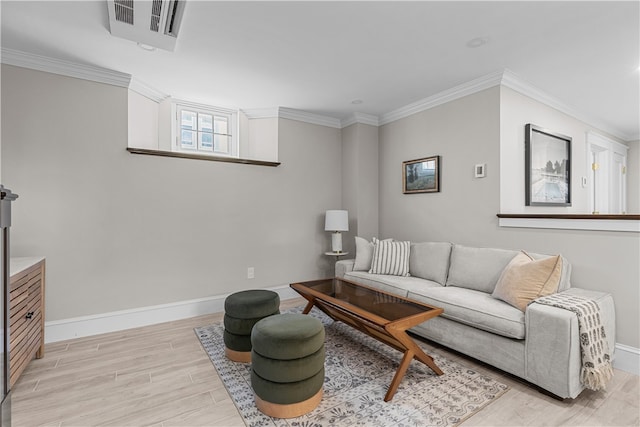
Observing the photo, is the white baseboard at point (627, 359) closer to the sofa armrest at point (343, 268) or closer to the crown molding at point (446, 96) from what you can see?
the sofa armrest at point (343, 268)

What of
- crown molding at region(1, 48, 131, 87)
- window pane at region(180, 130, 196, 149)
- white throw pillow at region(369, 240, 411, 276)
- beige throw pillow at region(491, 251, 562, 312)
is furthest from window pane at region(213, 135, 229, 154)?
beige throw pillow at region(491, 251, 562, 312)

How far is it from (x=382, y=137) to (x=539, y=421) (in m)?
3.46

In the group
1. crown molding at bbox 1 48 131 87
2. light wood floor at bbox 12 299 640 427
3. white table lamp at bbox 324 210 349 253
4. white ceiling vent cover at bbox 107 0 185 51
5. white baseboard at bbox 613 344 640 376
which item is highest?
white ceiling vent cover at bbox 107 0 185 51

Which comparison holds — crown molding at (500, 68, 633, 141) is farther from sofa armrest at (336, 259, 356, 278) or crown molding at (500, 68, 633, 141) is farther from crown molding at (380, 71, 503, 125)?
sofa armrest at (336, 259, 356, 278)

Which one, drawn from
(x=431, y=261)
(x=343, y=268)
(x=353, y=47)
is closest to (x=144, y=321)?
(x=343, y=268)

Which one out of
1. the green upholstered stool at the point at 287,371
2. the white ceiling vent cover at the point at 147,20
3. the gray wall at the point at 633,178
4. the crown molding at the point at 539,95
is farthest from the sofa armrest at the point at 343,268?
the gray wall at the point at 633,178

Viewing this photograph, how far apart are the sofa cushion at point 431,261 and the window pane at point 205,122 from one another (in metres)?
2.84

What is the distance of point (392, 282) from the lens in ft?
9.78

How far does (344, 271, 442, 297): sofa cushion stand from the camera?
9.28 ft

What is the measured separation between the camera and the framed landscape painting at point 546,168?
317cm

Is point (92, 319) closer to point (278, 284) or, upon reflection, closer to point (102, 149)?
point (102, 149)

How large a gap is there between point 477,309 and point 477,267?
0.64 meters

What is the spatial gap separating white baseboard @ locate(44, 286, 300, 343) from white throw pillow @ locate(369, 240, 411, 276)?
71.6 inches

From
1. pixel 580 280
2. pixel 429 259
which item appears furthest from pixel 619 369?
pixel 429 259
